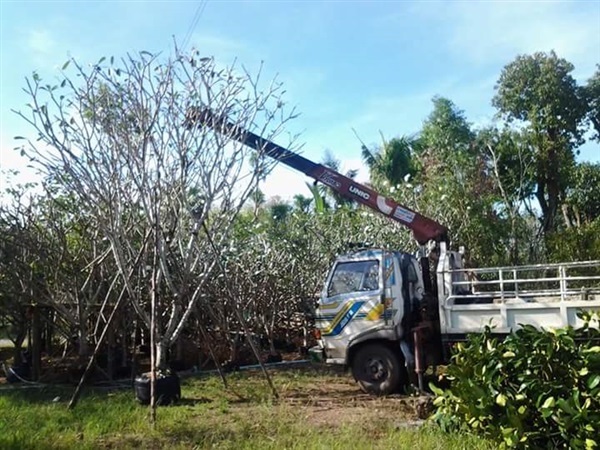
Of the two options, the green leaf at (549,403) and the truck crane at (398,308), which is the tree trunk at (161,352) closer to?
the truck crane at (398,308)

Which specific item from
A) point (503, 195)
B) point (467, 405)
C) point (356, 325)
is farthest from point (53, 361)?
point (503, 195)

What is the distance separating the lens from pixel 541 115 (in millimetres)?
24312

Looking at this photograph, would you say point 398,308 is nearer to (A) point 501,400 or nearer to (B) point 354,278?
(B) point 354,278

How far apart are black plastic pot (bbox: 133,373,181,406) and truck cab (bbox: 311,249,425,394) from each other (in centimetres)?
237

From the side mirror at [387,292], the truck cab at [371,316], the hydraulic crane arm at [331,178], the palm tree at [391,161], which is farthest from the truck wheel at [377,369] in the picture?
the palm tree at [391,161]

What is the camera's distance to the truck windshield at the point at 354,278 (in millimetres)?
9516

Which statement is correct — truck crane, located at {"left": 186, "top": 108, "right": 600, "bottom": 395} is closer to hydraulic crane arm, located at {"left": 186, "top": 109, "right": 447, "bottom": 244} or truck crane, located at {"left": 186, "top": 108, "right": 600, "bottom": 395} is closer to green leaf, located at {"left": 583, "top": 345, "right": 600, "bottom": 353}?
hydraulic crane arm, located at {"left": 186, "top": 109, "right": 447, "bottom": 244}

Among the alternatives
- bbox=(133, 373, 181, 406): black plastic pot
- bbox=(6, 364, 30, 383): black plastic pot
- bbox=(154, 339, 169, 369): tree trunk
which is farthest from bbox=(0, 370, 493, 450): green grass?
bbox=(6, 364, 30, 383): black plastic pot

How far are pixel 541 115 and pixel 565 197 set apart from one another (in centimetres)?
355

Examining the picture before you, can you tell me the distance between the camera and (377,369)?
9.38 metres

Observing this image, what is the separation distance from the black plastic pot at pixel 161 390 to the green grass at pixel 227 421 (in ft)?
0.57

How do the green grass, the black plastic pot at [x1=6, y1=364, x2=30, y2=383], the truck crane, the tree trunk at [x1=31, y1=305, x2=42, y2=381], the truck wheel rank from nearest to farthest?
the green grass → the truck crane → the truck wheel → the tree trunk at [x1=31, y1=305, x2=42, y2=381] → the black plastic pot at [x1=6, y1=364, x2=30, y2=383]

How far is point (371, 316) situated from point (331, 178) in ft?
11.0

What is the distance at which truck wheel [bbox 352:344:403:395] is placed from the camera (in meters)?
9.23
